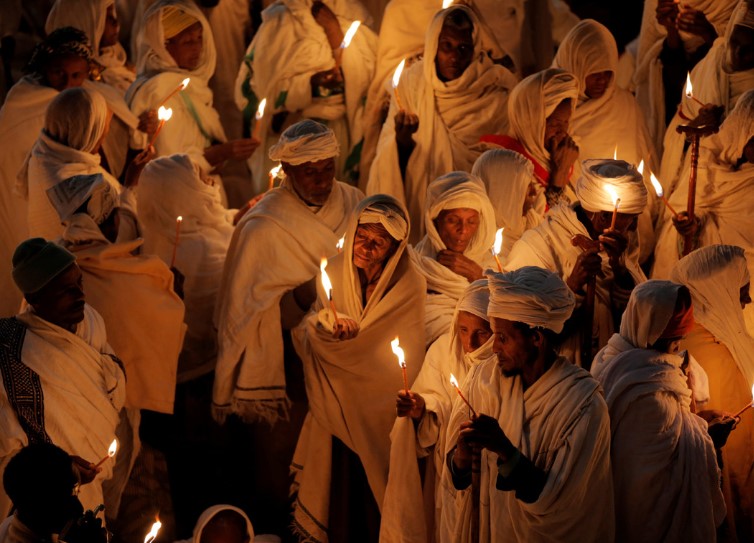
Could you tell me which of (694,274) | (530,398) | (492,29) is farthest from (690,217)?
(492,29)

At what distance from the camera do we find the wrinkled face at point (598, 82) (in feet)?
30.3

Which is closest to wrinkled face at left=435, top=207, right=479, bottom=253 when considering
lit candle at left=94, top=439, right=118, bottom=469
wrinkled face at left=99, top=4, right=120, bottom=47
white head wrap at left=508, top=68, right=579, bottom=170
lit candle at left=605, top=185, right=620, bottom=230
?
lit candle at left=605, top=185, right=620, bottom=230

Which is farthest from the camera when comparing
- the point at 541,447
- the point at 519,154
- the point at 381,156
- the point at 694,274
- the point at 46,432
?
the point at 381,156

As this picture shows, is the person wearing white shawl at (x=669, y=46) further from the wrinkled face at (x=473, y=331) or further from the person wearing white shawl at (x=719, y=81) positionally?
the wrinkled face at (x=473, y=331)

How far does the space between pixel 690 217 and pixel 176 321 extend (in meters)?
2.75

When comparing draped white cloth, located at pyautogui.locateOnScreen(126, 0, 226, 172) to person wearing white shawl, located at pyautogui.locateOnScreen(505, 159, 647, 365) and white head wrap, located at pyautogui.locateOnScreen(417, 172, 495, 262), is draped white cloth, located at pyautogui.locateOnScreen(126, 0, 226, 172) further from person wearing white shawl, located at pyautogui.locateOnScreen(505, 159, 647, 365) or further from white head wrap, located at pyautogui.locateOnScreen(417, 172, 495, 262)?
person wearing white shawl, located at pyautogui.locateOnScreen(505, 159, 647, 365)

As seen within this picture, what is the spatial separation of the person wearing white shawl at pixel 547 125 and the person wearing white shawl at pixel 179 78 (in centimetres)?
199

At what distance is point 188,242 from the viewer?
882 cm

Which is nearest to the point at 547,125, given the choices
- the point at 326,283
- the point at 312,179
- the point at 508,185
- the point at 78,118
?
the point at 508,185

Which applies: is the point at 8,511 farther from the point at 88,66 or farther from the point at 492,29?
the point at 492,29

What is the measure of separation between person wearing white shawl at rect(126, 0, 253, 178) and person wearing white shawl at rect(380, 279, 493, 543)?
290cm

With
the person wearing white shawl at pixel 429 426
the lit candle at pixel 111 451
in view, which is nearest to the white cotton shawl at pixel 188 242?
the person wearing white shawl at pixel 429 426

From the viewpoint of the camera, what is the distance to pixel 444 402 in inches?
281

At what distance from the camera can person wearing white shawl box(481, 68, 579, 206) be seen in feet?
28.2
